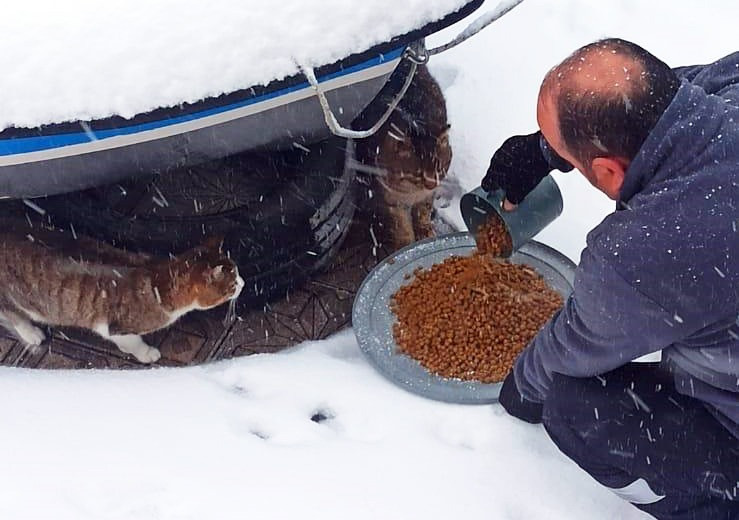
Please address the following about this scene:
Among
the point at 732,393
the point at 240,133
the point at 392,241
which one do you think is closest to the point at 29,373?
the point at 240,133

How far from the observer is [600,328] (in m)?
1.84

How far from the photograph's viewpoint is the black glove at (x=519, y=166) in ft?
8.18

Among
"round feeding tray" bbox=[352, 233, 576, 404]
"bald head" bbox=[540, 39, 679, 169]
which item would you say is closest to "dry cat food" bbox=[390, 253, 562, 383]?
"round feeding tray" bbox=[352, 233, 576, 404]

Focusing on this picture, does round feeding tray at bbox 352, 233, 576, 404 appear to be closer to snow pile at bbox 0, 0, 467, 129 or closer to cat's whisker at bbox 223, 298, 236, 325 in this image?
cat's whisker at bbox 223, 298, 236, 325

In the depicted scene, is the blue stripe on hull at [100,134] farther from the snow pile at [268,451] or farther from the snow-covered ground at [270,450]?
the snow pile at [268,451]

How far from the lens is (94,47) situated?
7.56ft

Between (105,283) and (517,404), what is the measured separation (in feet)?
4.77

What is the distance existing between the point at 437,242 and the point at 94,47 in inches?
55.9

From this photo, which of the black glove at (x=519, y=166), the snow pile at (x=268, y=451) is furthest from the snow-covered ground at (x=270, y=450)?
the black glove at (x=519, y=166)

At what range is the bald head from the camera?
167 cm

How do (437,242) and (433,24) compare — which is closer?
(433,24)

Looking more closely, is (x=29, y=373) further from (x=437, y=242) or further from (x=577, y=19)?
(x=577, y=19)

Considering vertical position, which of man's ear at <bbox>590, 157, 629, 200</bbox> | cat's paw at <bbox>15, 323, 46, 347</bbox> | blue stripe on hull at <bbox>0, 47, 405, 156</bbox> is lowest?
cat's paw at <bbox>15, 323, 46, 347</bbox>

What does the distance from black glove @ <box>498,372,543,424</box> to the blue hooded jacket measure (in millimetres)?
647
